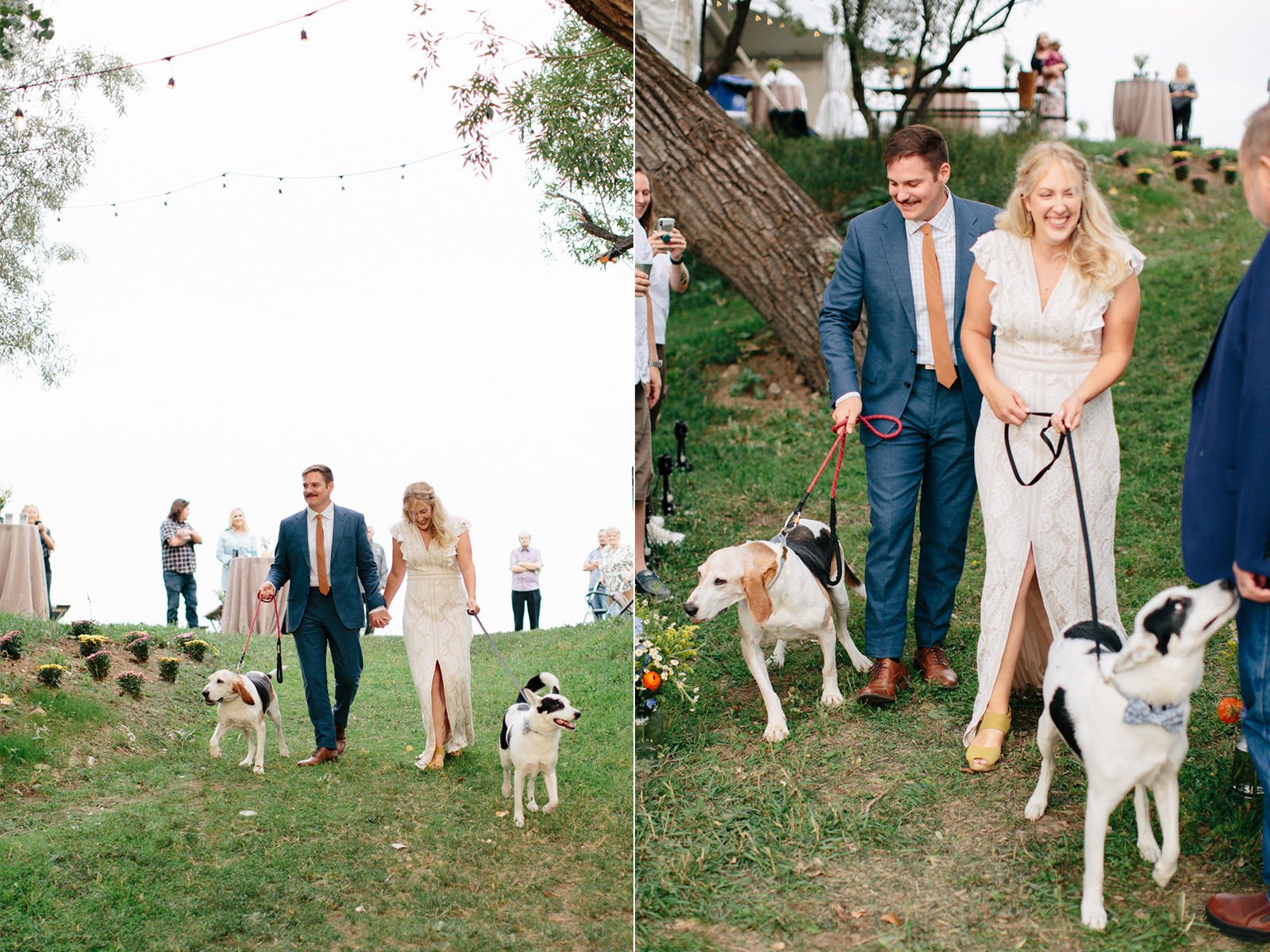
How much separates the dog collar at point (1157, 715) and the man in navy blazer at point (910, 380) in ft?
4.85

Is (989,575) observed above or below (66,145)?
below

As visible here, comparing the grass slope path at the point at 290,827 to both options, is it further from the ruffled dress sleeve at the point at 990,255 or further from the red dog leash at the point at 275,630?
the ruffled dress sleeve at the point at 990,255

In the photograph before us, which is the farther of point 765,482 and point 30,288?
point 765,482

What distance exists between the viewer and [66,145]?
416cm

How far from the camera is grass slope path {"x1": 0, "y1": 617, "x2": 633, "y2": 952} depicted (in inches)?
144

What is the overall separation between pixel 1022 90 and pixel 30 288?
10273 millimetres

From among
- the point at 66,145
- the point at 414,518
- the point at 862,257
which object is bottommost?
the point at 414,518

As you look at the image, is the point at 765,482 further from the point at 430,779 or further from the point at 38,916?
the point at 38,916

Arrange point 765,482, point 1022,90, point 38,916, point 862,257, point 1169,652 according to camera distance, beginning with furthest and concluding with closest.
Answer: point 1022,90
point 765,482
point 862,257
point 38,916
point 1169,652

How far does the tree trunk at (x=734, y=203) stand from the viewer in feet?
26.4

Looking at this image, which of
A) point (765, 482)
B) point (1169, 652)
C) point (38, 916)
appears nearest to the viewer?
point (1169, 652)

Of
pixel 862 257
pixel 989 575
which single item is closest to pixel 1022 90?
pixel 862 257

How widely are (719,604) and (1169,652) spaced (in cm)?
171

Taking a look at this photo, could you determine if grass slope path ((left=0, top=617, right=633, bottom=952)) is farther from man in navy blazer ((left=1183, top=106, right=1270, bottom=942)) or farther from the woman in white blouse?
man in navy blazer ((left=1183, top=106, right=1270, bottom=942))
